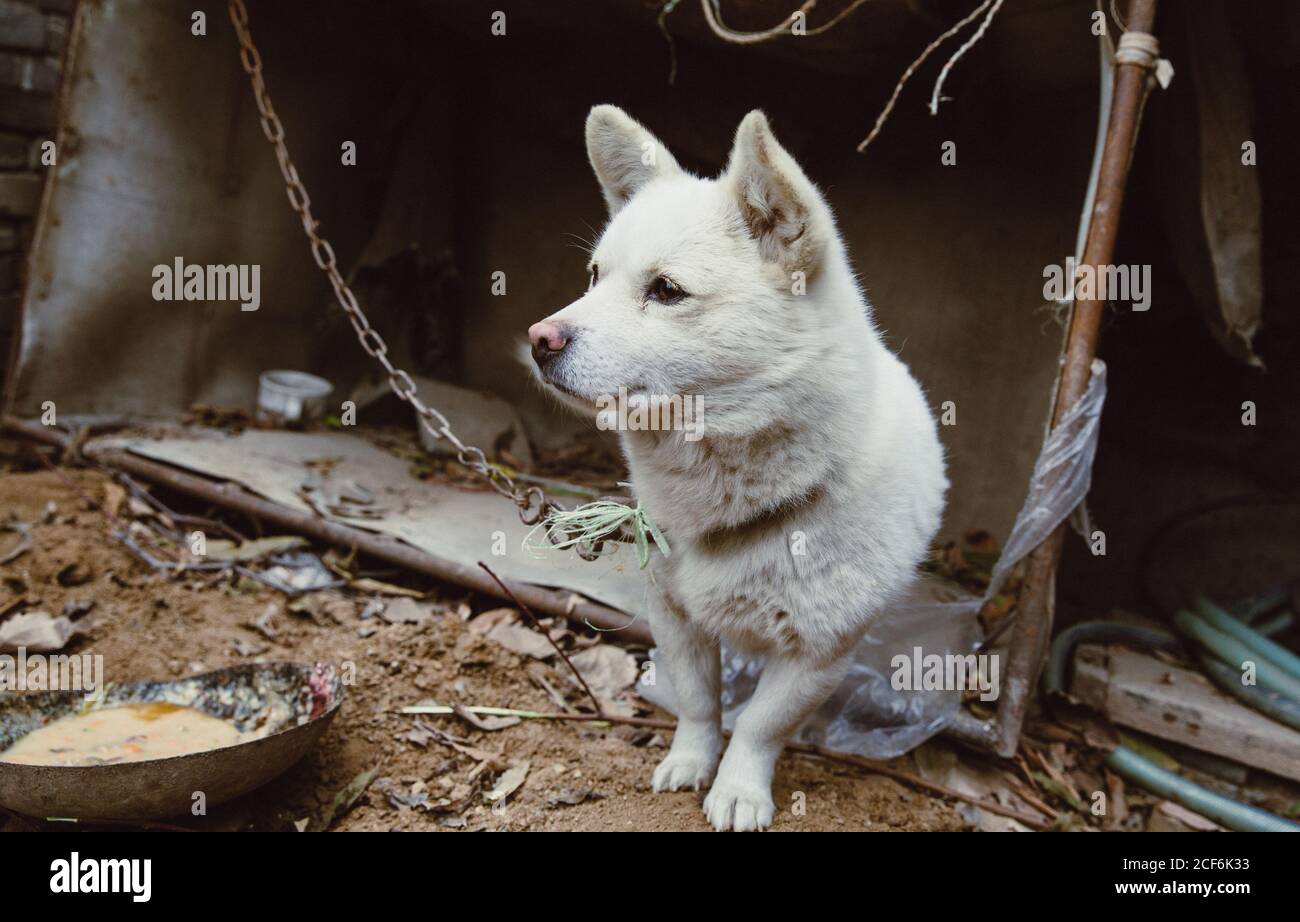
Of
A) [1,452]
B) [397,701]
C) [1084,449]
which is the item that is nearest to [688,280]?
[1084,449]

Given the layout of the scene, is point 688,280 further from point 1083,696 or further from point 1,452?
point 1,452

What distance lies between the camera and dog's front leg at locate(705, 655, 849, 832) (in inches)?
98.3

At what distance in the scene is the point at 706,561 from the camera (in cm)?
248

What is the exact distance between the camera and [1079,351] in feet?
10.2

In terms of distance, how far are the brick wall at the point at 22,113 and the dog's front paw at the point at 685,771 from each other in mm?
5186

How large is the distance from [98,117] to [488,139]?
107 inches

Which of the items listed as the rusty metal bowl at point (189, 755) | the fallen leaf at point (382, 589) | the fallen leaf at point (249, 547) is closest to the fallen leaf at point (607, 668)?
the fallen leaf at point (382, 589)

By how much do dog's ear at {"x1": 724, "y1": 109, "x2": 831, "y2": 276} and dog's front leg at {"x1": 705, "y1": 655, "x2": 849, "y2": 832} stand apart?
114 cm

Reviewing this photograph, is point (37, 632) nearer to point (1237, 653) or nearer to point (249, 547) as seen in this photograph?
point (249, 547)

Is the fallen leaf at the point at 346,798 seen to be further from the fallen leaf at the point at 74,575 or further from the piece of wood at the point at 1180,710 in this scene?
the piece of wood at the point at 1180,710

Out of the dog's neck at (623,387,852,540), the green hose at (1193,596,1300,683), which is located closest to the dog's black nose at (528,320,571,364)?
the dog's neck at (623,387,852,540)

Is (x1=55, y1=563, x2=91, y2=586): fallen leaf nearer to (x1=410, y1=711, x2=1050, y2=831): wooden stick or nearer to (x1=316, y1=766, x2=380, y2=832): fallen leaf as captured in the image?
(x1=316, y1=766, x2=380, y2=832): fallen leaf

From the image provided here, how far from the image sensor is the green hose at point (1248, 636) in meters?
3.62

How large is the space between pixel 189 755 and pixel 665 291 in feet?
5.61
